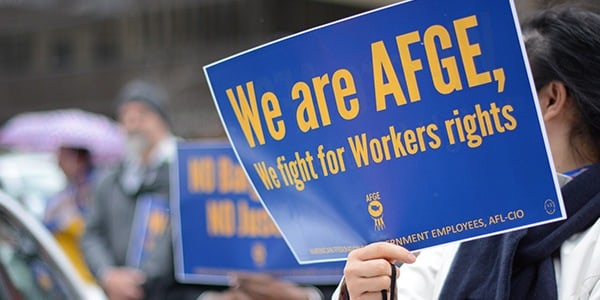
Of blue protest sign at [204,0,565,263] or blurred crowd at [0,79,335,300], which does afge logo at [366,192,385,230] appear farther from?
blurred crowd at [0,79,335,300]

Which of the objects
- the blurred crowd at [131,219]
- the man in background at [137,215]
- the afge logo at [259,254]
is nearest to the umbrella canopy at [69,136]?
the blurred crowd at [131,219]

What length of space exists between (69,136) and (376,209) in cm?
717

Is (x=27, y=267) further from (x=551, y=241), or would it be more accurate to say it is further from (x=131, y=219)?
(x=551, y=241)

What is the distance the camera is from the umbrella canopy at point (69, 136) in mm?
9195

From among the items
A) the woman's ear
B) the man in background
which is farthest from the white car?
the woman's ear

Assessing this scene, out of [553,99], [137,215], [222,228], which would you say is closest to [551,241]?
[553,99]

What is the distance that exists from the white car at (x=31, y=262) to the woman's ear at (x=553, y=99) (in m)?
2.30

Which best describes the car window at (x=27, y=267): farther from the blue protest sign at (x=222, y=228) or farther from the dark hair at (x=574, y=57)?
the dark hair at (x=574, y=57)

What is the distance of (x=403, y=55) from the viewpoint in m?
1.91

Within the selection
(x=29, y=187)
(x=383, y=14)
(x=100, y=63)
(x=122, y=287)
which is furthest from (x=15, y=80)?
(x=383, y=14)

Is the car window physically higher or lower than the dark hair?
lower

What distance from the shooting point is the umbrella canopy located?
9195 millimetres

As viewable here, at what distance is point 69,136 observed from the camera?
8.87m

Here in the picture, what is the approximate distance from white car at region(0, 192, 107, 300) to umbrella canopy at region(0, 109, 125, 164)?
3763 mm
